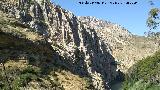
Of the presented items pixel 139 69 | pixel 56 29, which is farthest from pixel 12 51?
pixel 56 29

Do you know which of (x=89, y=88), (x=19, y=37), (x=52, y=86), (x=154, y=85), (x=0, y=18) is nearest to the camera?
(x=52, y=86)

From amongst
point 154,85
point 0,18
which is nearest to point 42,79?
point 154,85

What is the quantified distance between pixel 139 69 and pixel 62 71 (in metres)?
29.9

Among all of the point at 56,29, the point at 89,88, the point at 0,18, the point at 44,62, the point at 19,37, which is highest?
the point at 56,29

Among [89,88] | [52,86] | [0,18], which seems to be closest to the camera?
[52,86]

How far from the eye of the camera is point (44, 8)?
194 meters

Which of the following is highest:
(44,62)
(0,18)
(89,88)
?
(0,18)

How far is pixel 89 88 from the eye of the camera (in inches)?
1954

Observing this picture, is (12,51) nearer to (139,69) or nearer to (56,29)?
(139,69)

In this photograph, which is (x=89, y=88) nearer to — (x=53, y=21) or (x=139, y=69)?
(x=139, y=69)

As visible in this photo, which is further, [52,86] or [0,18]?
[0,18]

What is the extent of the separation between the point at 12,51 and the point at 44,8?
145m

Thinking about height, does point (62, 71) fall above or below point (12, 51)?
below

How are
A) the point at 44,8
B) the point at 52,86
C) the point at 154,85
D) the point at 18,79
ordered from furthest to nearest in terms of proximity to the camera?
the point at 44,8 → the point at 154,85 → the point at 52,86 → the point at 18,79
